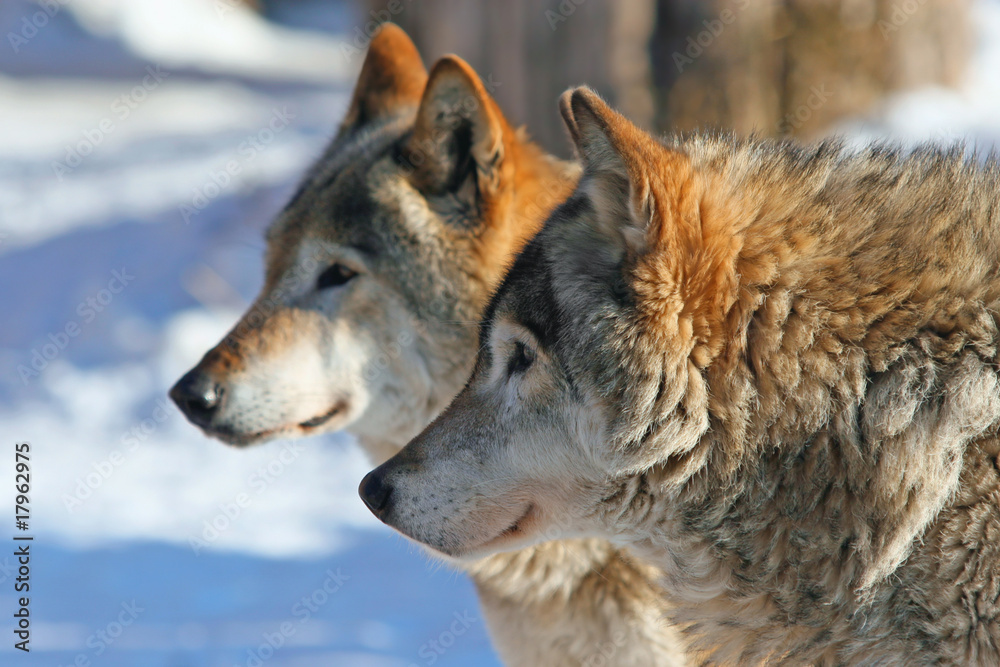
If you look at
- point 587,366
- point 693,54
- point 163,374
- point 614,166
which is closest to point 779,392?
point 587,366

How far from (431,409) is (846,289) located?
6.21ft

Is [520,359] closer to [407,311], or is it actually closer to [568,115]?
[568,115]

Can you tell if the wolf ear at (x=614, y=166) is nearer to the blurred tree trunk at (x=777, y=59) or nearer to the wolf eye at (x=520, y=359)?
the wolf eye at (x=520, y=359)

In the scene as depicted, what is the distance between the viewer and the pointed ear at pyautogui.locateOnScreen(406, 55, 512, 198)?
10.3 ft

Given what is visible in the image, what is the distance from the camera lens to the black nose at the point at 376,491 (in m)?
2.30

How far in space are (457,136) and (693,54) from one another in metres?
3.16

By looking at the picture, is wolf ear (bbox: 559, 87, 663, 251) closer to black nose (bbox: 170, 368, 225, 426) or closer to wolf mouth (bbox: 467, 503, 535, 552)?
wolf mouth (bbox: 467, 503, 535, 552)

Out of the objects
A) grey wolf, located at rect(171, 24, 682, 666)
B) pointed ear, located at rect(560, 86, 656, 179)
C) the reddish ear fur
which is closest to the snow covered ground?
grey wolf, located at rect(171, 24, 682, 666)

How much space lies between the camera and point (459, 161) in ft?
11.1

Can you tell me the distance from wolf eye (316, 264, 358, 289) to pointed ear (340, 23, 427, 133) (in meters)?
0.94

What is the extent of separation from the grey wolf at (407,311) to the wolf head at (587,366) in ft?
3.14

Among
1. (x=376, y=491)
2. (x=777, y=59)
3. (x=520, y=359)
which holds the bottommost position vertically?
(x=376, y=491)

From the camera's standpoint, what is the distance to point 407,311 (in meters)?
3.37

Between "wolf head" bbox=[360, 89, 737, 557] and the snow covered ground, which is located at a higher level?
"wolf head" bbox=[360, 89, 737, 557]
